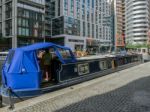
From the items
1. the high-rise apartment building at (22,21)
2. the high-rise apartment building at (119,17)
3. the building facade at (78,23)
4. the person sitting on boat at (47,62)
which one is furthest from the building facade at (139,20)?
the person sitting on boat at (47,62)

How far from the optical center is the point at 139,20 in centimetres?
13862

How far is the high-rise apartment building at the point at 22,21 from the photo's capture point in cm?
6762

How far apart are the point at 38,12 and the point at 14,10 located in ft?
30.0

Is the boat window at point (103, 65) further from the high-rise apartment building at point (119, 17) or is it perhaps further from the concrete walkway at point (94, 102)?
the high-rise apartment building at point (119, 17)

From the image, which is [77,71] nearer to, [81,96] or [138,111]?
[81,96]

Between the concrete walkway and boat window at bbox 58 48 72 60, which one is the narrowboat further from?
the concrete walkway

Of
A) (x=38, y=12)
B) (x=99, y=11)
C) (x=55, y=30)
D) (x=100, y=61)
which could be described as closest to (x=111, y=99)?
(x=100, y=61)

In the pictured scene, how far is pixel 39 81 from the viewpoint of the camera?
30.1ft

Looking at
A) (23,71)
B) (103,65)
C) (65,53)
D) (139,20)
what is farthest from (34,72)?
(139,20)

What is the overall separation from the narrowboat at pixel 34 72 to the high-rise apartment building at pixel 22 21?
5791 cm

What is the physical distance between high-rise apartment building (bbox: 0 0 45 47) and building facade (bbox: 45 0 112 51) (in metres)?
15.0

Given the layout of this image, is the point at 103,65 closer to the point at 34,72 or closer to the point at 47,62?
the point at 47,62

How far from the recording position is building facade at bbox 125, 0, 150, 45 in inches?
5418

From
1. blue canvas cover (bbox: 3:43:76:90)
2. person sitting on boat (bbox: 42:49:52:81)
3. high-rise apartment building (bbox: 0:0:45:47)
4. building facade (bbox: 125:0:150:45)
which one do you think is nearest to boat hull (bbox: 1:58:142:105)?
blue canvas cover (bbox: 3:43:76:90)
